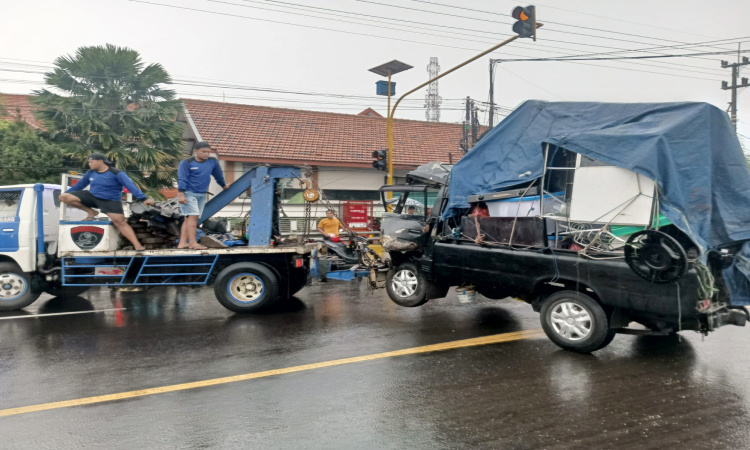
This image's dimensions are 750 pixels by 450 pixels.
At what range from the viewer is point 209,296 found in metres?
9.77

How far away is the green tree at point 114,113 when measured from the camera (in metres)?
14.8

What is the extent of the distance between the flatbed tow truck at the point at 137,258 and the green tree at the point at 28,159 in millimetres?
6488

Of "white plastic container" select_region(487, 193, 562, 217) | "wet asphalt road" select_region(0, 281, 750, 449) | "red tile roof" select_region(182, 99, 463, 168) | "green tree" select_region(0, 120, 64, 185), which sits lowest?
"wet asphalt road" select_region(0, 281, 750, 449)

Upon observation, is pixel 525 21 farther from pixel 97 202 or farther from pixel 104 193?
pixel 97 202

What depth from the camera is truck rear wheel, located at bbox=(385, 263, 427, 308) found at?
24.3ft

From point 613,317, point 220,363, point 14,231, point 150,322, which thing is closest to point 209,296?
point 150,322

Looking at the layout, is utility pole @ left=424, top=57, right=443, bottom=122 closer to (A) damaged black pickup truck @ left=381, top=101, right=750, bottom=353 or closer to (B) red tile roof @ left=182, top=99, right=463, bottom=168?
(B) red tile roof @ left=182, top=99, right=463, bottom=168

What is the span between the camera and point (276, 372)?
16.6 feet

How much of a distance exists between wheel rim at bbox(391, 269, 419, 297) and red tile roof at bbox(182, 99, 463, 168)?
11.7 metres

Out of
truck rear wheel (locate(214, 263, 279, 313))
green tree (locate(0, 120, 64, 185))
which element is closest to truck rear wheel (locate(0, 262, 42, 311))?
truck rear wheel (locate(214, 263, 279, 313))

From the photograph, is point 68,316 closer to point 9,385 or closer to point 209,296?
point 209,296

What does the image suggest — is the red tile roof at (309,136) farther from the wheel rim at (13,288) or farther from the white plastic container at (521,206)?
the white plastic container at (521,206)

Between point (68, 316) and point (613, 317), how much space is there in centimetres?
729

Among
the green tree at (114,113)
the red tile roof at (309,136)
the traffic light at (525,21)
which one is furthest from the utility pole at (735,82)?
the green tree at (114,113)
